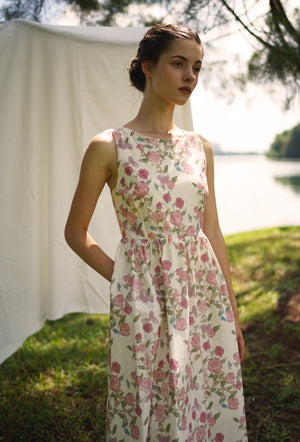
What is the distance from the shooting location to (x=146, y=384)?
1.18 meters

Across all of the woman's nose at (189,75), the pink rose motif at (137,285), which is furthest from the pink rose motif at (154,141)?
the pink rose motif at (137,285)

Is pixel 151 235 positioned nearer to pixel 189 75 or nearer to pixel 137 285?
pixel 137 285

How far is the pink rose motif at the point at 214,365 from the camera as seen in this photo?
1333mm

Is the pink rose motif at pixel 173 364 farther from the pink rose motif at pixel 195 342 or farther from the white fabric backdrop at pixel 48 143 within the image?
the white fabric backdrop at pixel 48 143

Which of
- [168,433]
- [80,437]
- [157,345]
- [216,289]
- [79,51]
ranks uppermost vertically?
[79,51]

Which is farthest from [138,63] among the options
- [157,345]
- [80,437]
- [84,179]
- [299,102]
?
→ [299,102]

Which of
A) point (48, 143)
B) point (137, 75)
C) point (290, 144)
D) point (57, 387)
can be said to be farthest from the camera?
point (290, 144)

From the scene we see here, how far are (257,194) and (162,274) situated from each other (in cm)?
1198

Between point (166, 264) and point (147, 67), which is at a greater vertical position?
point (147, 67)

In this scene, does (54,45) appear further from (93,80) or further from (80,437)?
(80,437)

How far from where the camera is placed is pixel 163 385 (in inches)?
47.6

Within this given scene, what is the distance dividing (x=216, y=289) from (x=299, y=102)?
2.22 meters

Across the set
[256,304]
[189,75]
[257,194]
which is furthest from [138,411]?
[257,194]

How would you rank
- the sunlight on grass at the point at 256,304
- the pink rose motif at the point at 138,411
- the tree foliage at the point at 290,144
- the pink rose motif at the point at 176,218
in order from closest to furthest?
the pink rose motif at the point at 138,411
the pink rose motif at the point at 176,218
the sunlight on grass at the point at 256,304
the tree foliage at the point at 290,144
